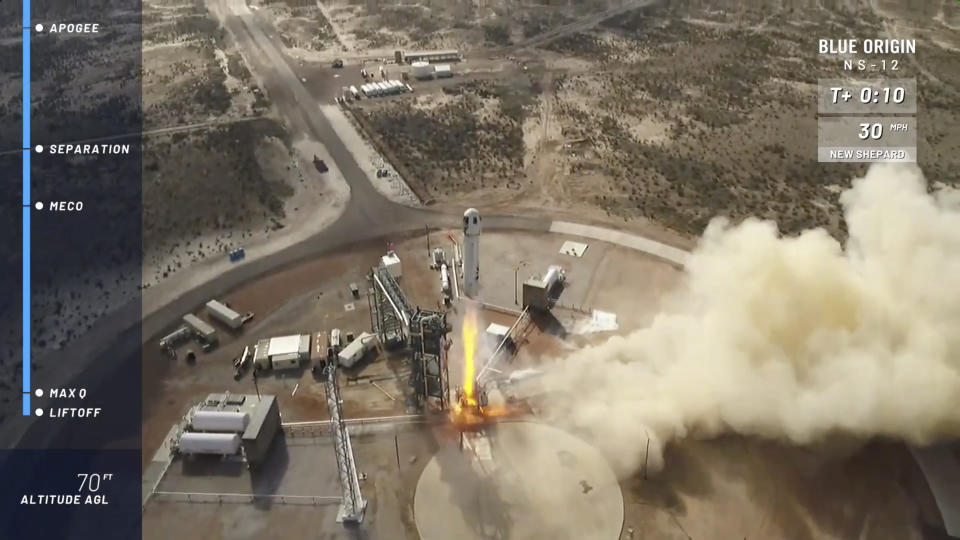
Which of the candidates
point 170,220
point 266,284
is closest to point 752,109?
point 266,284

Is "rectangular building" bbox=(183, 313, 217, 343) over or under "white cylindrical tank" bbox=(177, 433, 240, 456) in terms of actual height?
over

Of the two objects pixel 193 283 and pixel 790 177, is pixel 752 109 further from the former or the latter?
pixel 193 283

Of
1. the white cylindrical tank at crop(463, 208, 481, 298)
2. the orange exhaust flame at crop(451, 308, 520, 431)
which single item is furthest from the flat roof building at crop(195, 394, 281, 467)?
the white cylindrical tank at crop(463, 208, 481, 298)

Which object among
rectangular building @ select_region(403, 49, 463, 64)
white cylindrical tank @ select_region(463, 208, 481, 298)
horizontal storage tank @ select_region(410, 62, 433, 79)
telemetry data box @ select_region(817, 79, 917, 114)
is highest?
rectangular building @ select_region(403, 49, 463, 64)

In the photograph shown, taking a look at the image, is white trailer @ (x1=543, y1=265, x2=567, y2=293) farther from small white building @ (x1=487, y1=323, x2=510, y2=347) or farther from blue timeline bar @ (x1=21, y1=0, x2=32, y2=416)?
blue timeline bar @ (x1=21, y1=0, x2=32, y2=416)

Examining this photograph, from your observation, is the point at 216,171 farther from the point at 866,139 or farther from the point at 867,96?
the point at 867,96

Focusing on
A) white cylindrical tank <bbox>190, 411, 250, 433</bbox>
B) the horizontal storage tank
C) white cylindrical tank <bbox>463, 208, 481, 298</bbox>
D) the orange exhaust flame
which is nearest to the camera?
white cylindrical tank <bbox>190, 411, 250, 433</bbox>
